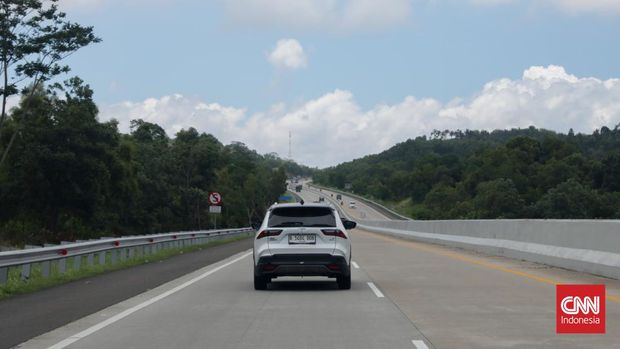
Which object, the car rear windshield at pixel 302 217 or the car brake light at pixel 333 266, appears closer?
the car brake light at pixel 333 266

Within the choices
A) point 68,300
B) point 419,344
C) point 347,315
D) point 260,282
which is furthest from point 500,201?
point 419,344

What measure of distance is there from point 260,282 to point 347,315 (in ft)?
14.6

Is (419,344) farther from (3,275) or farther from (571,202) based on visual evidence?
(571,202)

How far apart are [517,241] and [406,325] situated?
1712cm

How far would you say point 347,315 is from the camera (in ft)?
41.9

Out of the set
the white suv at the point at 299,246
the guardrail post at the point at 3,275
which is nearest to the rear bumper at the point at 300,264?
the white suv at the point at 299,246

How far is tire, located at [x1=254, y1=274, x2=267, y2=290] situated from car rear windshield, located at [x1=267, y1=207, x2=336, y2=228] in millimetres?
1068

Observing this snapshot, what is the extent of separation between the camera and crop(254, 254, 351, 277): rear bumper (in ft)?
53.8

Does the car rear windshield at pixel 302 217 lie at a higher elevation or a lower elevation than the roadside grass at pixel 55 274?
higher

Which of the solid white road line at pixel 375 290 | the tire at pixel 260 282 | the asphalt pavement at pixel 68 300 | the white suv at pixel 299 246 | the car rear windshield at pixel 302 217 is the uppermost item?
the car rear windshield at pixel 302 217

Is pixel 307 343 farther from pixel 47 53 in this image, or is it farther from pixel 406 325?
pixel 47 53

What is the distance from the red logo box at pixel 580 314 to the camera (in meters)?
11.0

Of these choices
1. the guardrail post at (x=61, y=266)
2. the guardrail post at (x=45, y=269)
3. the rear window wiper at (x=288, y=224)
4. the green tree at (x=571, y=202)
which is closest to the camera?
the rear window wiper at (x=288, y=224)

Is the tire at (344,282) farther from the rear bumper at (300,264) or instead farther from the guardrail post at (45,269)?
the guardrail post at (45,269)
